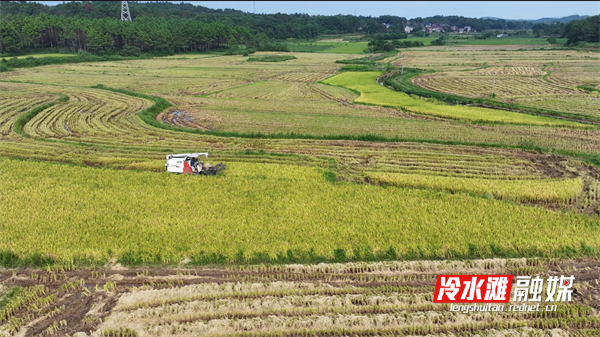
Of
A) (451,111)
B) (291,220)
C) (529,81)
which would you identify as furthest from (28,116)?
(529,81)

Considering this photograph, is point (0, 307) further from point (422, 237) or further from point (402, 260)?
point (422, 237)

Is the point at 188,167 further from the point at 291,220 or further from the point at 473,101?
the point at 473,101

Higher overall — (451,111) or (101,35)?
(101,35)

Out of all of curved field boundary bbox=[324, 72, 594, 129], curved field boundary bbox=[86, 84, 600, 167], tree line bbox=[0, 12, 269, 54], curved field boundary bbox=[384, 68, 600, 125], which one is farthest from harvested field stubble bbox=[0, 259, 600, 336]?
tree line bbox=[0, 12, 269, 54]

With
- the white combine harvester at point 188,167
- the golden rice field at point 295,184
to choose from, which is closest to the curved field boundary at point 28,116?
the golden rice field at point 295,184

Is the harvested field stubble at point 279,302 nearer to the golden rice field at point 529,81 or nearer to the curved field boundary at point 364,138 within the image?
the curved field boundary at point 364,138

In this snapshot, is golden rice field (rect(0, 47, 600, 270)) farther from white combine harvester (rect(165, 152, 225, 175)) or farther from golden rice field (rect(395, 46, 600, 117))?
golden rice field (rect(395, 46, 600, 117))

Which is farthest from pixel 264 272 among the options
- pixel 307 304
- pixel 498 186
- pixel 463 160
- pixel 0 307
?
pixel 463 160
